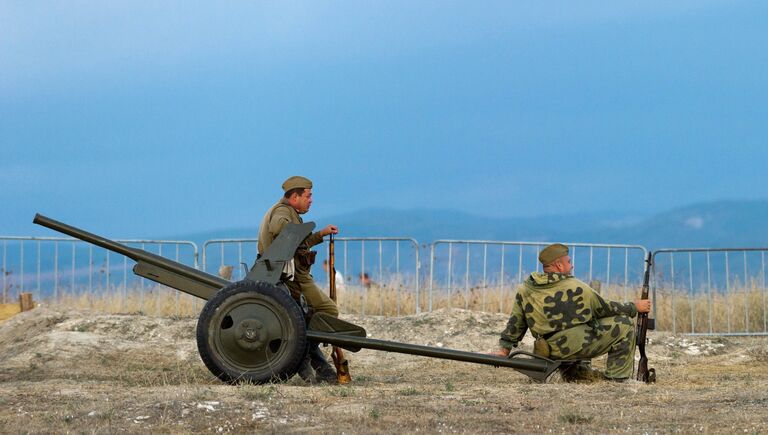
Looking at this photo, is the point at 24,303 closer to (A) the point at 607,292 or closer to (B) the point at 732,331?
Result: (A) the point at 607,292

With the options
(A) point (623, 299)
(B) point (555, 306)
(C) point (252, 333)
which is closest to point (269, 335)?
(C) point (252, 333)

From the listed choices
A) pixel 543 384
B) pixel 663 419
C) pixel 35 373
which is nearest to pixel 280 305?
pixel 543 384

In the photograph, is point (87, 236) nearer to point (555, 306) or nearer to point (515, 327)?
point (515, 327)

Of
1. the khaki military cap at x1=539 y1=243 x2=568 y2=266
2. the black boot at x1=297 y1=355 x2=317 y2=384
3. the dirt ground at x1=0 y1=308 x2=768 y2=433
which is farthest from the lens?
the black boot at x1=297 y1=355 x2=317 y2=384

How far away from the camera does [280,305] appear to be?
36.6 feet

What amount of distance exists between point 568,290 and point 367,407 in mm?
2672

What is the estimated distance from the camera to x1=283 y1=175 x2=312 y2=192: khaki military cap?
11758 millimetres

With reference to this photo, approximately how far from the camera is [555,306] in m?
11.2

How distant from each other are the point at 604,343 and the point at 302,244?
315 cm

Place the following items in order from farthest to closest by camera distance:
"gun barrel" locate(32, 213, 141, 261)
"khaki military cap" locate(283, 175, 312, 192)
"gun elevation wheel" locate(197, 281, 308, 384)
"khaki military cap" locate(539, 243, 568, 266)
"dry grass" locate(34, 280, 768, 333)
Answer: "dry grass" locate(34, 280, 768, 333), "gun barrel" locate(32, 213, 141, 261), "khaki military cap" locate(283, 175, 312, 192), "khaki military cap" locate(539, 243, 568, 266), "gun elevation wheel" locate(197, 281, 308, 384)

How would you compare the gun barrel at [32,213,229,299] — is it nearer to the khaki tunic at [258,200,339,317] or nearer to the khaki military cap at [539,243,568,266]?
the khaki tunic at [258,200,339,317]

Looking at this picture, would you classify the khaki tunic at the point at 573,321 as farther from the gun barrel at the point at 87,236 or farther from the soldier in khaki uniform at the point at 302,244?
the gun barrel at the point at 87,236

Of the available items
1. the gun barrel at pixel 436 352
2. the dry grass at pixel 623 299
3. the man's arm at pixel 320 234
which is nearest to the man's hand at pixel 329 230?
the man's arm at pixel 320 234

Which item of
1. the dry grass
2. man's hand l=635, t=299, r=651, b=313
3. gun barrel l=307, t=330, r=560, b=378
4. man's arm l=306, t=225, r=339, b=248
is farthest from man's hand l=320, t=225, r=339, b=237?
the dry grass
